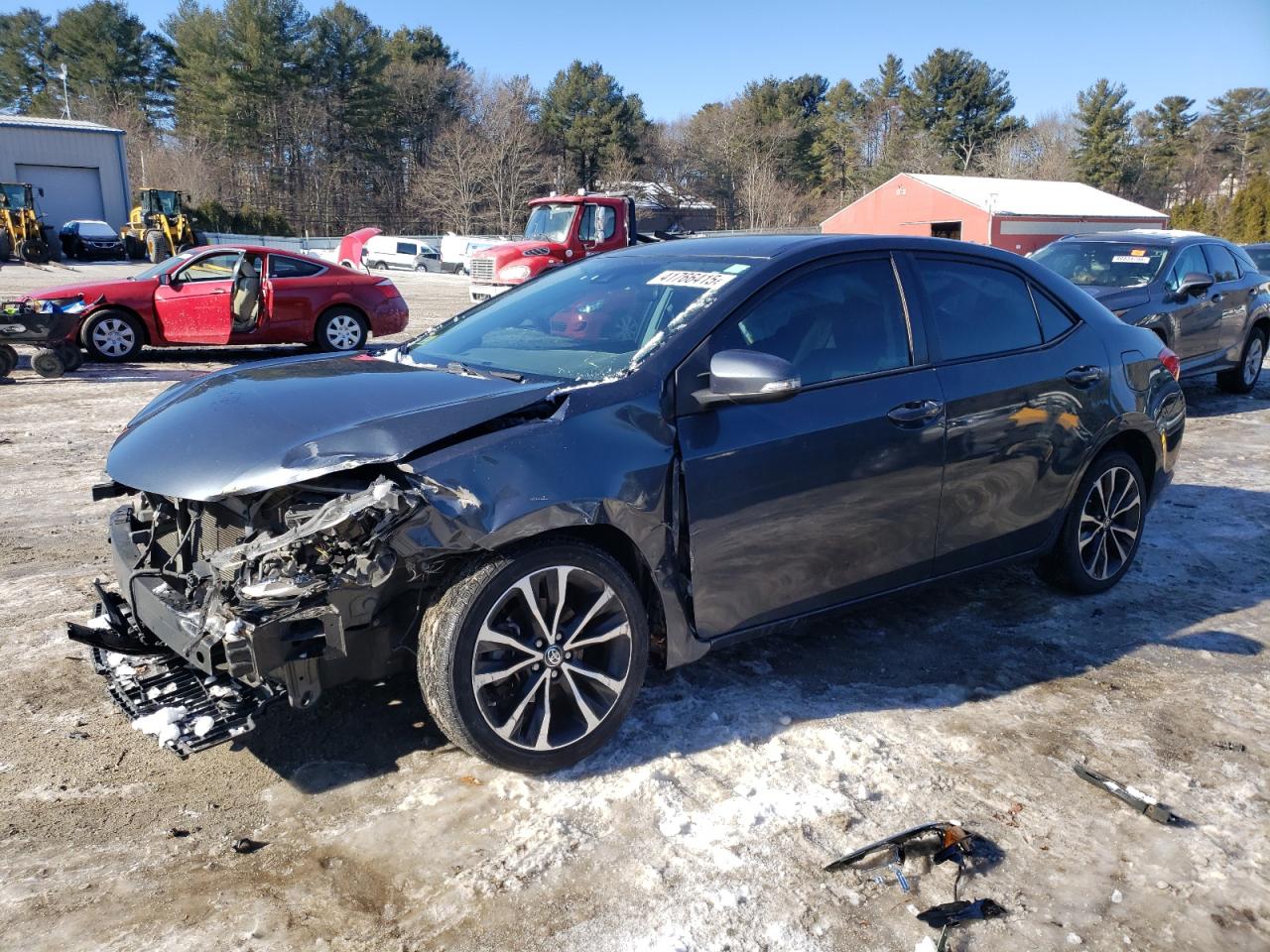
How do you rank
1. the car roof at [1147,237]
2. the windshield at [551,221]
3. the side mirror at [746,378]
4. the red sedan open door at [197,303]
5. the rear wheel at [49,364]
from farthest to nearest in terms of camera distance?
1. the windshield at [551,221]
2. the red sedan open door at [197,303]
3. the rear wheel at [49,364]
4. the car roof at [1147,237]
5. the side mirror at [746,378]

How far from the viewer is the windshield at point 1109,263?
1046cm

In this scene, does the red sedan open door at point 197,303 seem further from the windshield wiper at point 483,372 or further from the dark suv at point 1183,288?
the windshield wiper at point 483,372

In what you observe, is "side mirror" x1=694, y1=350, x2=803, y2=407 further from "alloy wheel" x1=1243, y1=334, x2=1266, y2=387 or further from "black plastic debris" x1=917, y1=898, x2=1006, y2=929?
"alloy wheel" x1=1243, y1=334, x2=1266, y2=387

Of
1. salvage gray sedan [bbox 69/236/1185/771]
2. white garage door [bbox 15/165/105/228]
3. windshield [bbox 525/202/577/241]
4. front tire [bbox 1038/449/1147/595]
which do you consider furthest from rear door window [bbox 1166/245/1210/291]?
white garage door [bbox 15/165/105/228]

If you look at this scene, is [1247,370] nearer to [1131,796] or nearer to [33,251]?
[1131,796]

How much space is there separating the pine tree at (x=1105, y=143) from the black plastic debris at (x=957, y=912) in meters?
77.3

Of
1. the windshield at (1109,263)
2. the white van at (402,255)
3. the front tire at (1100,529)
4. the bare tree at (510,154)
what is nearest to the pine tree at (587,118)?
the bare tree at (510,154)

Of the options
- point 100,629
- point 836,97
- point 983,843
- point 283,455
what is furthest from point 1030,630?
point 836,97

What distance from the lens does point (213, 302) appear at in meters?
12.8

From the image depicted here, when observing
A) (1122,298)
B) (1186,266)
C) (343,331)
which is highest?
(1186,266)

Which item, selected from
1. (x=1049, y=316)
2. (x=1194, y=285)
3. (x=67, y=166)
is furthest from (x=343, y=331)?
(x=67, y=166)

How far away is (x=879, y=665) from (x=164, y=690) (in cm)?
274

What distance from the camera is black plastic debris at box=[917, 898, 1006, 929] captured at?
266cm

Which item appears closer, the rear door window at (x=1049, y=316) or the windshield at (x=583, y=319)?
the windshield at (x=583, y=319)
